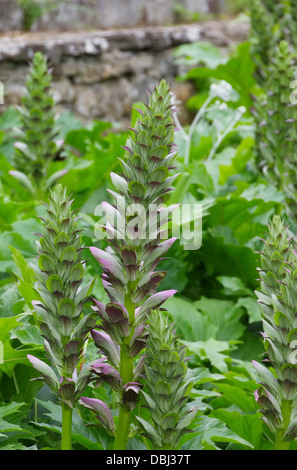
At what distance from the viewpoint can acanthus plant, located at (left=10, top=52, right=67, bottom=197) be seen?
269 centimetres

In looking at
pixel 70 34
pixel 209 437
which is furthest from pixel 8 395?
pixel 70 34

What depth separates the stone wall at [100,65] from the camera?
13.9ft

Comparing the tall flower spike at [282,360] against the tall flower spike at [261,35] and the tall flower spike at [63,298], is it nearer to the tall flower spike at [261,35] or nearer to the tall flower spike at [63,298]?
the tall flower spike at [63,298]

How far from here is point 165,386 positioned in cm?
124

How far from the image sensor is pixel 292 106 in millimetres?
2568

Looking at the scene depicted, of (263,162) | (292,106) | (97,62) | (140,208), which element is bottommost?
(140,208)

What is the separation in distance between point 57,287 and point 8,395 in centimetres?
64

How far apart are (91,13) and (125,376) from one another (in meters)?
4.66

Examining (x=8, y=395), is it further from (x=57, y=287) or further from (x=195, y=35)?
(x=195, y=35)

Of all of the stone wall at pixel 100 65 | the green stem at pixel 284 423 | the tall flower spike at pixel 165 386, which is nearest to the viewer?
the tall flower spike at pixel 165 386

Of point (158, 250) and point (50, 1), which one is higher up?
point (50, 1)

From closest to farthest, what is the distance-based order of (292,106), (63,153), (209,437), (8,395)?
(209,437)
(8,395)
(292,106)
(63,153)

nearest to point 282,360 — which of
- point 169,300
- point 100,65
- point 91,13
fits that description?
point 169,300

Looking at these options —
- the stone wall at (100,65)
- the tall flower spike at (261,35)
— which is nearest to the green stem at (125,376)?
the tall flower spike at (261,35)
